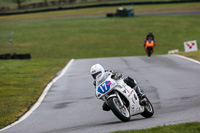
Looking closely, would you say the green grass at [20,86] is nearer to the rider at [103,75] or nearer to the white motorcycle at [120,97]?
the rider at [103,75]

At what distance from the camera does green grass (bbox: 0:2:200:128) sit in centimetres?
1487

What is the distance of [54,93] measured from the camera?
14.2 metres

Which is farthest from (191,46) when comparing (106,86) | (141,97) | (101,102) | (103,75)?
(106,86)

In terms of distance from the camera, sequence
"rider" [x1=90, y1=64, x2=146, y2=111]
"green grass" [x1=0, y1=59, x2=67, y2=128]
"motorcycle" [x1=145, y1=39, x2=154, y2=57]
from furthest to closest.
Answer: "motorcycle" [x1=145, y1=39, x2=154, y2=57] → "green grass" [x1=0, y1=59, x2=67, y2=128] → "rider" [x1=90, y1=64, x2=146, y2=111]

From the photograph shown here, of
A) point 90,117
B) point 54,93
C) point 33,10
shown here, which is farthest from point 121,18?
point 90,117

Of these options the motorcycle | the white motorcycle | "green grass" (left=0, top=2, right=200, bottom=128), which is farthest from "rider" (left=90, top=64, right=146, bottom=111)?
the motorcycle

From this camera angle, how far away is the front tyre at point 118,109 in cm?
847

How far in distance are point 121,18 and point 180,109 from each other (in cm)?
5308

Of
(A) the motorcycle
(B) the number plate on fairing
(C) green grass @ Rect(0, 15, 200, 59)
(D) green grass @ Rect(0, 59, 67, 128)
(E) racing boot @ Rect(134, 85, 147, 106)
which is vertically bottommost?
(C) green grass @ Rect(0, 15, 200, 59)

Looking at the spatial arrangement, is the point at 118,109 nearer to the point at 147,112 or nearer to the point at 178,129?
the point at 147,112

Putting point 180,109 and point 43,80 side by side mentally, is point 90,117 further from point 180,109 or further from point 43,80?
point 43,80

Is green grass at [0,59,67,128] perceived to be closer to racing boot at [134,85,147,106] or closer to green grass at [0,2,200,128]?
green grass at [0,2,200,128]

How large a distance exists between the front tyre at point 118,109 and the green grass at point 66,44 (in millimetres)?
3195

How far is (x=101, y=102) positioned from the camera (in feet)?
39.1
